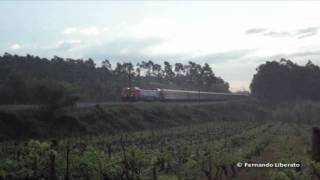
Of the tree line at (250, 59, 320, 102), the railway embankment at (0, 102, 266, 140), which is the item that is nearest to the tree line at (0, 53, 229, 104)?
the railway embankment at (0, 102, 266, 140)

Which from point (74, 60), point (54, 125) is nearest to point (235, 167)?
point (54, 125)

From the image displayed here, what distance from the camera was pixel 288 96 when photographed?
83812mm

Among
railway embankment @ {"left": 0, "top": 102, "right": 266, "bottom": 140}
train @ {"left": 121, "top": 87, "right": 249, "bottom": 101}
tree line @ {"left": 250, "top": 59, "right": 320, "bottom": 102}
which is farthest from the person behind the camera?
tree line @ {"left": 250, "top": 59, "right": 320, "bottom": 102}

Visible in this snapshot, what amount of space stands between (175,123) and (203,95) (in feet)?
78.9

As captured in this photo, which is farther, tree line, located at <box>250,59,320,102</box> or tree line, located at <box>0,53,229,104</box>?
tree line, located at <box>250,59,320,102</box>

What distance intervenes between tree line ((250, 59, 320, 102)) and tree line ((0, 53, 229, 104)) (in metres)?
18.0

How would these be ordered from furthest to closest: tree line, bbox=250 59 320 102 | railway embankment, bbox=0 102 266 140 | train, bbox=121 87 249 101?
tree line, bbox=250 59 320 102 → train, bbox=121 87 249 101 → railway embankment, bbox=0 102 266 140

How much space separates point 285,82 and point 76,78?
3337cm

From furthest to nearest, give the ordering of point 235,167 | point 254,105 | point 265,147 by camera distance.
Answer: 1. point 254,105
2. point 265,147
3. point 235,167

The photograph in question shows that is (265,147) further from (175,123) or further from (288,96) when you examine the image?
(288,96)

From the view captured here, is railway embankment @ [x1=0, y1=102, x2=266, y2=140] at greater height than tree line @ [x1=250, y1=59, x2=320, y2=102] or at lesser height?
lesser

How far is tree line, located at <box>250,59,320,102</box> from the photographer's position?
8300cm

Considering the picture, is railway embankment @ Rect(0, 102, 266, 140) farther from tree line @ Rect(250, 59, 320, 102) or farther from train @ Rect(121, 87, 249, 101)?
tree line @ Rect(250, 59, 320, 102)

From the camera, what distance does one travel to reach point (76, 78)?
258ft
